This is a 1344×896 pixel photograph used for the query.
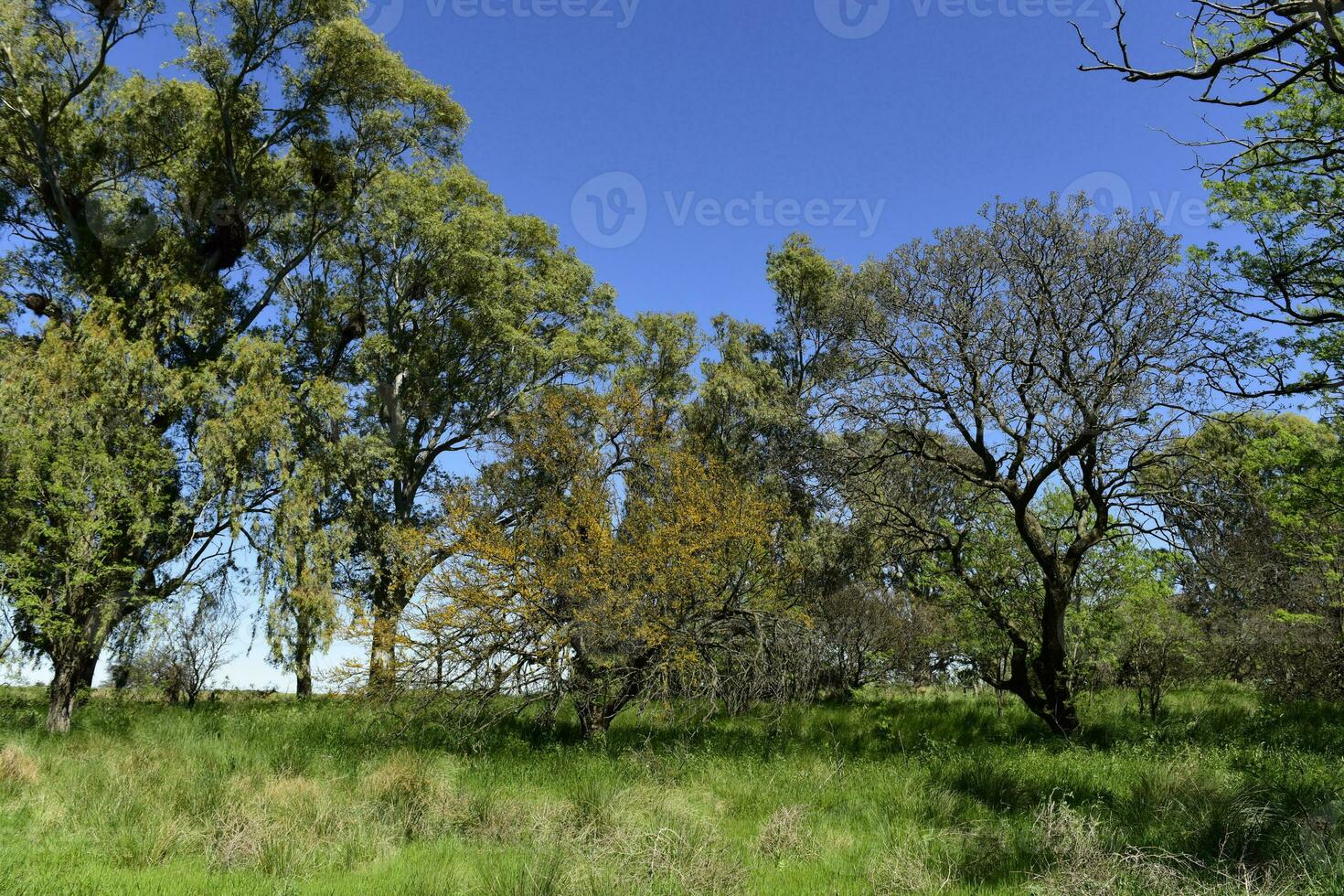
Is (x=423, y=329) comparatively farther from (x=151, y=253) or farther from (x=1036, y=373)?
(x=1036, y=373)

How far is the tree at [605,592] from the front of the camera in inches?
480

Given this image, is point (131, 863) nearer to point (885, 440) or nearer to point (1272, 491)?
point (885, 440)

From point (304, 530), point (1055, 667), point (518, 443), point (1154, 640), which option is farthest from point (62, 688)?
point (1154, 640)

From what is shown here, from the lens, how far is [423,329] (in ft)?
71.0

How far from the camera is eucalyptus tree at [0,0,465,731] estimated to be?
43.1 ft

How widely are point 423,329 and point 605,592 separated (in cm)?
1306

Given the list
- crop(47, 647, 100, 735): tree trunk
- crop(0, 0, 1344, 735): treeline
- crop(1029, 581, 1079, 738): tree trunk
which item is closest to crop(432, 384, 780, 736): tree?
crop(0, 0, 1344, 735): treeline

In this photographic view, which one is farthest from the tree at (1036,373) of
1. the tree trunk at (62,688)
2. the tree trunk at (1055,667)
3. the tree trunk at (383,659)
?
the tree trunk at (62,688)

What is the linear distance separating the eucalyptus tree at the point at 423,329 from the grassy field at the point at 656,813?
30.7ft

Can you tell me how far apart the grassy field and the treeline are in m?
1.89

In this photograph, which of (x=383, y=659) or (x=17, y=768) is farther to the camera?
(x=383, y=659)

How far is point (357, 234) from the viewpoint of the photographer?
823 inches

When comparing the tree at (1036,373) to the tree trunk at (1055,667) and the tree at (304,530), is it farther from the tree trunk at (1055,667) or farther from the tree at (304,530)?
the tree at (304,530)

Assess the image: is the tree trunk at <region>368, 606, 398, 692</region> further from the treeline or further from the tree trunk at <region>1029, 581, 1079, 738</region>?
the tree trunk at <region>1029, 581, 1079, 738</region>
